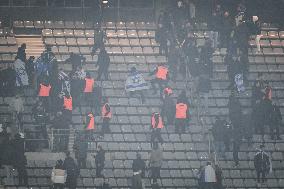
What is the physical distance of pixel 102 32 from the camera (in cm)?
3275

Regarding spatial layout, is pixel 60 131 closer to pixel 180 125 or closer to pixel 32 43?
pixel 180 125

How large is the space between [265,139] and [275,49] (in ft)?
21.4

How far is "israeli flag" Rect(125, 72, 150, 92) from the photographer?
101 ft

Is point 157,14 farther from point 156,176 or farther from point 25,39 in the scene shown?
point 156,176

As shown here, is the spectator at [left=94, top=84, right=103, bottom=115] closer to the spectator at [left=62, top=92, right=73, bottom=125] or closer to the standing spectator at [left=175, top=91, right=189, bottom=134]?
the spectator at [left=62, top=92, right=73, bottom=125]

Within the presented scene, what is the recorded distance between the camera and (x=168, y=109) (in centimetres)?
2947

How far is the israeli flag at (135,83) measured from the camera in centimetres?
3078

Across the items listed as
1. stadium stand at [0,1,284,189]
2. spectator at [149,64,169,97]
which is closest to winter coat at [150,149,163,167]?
stadium stand at [0,1,284,189]

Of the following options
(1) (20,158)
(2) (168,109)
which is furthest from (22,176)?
(2) (168,109)

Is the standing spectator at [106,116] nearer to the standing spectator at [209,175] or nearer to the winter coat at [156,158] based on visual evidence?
the winter coat at [156,158]

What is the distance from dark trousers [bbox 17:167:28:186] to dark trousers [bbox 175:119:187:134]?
20.6 ft

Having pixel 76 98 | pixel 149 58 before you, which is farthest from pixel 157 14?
pixel 76 98

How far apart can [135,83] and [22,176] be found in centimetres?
656

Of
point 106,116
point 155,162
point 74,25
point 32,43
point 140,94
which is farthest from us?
point 74,25
